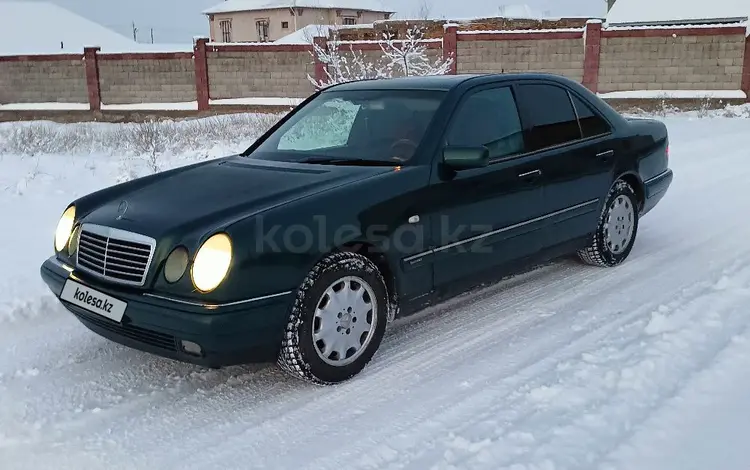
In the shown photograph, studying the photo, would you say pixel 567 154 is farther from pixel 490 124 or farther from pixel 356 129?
pixel 356 129

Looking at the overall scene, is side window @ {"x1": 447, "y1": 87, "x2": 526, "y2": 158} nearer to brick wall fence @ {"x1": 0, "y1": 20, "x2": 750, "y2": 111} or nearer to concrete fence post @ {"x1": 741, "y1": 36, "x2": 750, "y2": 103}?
brick wall fence @ {"x1": 0, "y1": 20, "x2": 750, "y2": 111}

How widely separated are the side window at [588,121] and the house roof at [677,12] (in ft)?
82.9

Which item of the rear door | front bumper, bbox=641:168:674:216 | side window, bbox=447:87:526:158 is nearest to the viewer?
side window, bbox=447:87:526:158

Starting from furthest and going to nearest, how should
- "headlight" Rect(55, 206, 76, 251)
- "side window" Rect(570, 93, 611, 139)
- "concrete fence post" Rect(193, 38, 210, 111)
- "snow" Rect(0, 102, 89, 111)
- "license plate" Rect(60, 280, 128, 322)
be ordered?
"snow" Rect(0, 102, 89, 111) → "concrete fence post" Rect(193, 38, 210, 111) → "side window" Rect(570, 93, 611, 139) → "headlight" Rect(55, 206, 76, 251) → "license plate" Rect(60, 280, 128, 322)

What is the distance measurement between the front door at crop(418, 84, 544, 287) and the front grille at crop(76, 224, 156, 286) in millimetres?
1595

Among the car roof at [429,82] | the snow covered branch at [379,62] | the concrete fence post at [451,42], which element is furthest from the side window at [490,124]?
the concrete fence post at [451,42]

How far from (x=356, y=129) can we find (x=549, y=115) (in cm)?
144

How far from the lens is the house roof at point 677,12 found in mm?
27234

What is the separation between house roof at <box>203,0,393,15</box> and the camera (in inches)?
1836

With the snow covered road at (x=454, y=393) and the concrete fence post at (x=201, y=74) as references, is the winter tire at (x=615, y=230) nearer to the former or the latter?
the snow covered road at (x=454, y=393)

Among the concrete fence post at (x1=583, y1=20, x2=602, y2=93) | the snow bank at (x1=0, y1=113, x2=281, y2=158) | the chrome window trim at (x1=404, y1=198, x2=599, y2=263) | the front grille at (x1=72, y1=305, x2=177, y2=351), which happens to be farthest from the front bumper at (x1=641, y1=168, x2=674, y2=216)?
the concrete fence post at (x1=583, y1=20, x2=602, y2=93)

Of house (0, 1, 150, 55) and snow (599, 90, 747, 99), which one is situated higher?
house (0, 1, 150, 55)

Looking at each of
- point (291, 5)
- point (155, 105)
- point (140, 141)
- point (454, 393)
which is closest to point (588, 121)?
point (454, 393)

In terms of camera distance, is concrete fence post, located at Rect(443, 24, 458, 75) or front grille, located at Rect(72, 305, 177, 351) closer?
front grille, located at Rect(72, 305, 177, 351)
